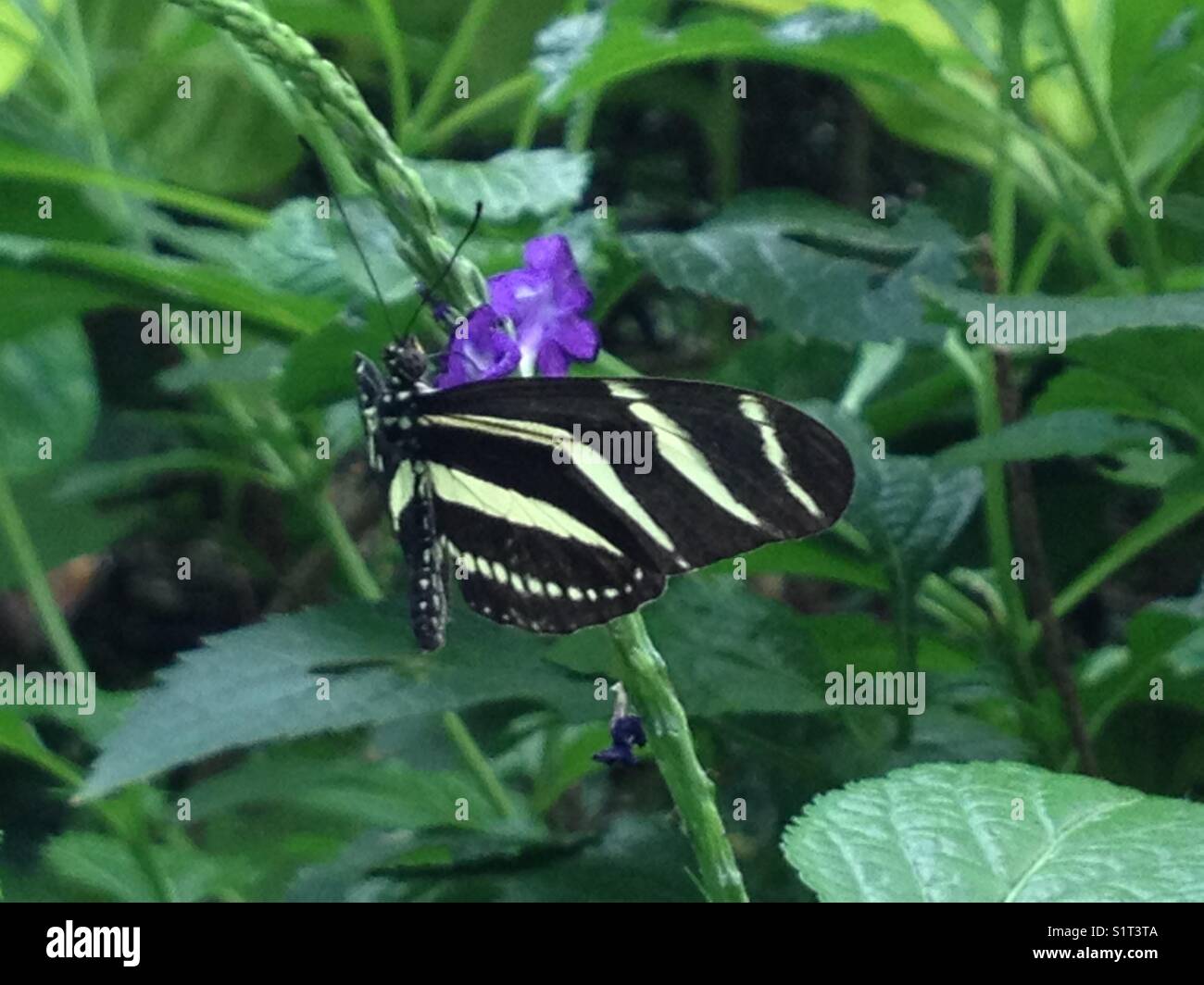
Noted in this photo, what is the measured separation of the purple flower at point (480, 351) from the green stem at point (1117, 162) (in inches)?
16.9

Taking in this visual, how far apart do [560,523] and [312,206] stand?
0.30 m

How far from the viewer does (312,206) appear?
0.88 metres

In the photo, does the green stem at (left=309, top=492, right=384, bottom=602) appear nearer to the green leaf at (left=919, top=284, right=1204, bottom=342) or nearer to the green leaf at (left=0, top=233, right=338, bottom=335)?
the green leaf at (left=0, top=233, right=338, bottom=335)

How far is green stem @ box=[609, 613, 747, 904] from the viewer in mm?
525

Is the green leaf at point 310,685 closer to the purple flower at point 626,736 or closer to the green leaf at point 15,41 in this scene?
the purple flower at point 626,736

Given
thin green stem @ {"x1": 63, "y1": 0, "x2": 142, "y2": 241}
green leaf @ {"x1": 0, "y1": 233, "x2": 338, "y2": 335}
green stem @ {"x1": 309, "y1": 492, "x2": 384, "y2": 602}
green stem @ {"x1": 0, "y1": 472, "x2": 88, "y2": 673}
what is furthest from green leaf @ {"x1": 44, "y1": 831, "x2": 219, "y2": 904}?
thin green stem @ {"x1": 63, "y1": 0, "x2": 142, "y2": 241}

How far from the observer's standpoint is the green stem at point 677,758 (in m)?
0.53

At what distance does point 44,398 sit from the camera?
1.16 metres

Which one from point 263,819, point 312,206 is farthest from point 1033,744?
point 263,819

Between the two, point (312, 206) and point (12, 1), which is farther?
point (12, 1)

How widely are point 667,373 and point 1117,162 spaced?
631mm

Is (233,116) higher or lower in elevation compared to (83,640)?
higher
